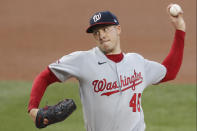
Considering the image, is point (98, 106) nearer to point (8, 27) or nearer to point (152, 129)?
point (152, 129)

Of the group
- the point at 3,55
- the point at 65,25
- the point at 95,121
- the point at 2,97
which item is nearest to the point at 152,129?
the point at 2,97

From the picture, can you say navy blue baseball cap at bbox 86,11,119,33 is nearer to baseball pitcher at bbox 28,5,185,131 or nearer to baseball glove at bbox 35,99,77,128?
baseball pitcher at bbox 28,5,185,131

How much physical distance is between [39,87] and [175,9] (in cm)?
131

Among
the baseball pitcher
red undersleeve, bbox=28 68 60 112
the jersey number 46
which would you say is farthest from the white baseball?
red undersleeve, bbox=28 68 60 112

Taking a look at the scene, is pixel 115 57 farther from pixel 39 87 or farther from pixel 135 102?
pixel 39 87

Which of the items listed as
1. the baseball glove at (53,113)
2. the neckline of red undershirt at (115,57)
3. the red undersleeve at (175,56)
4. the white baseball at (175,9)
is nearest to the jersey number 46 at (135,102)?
the neckline of red undershirt at (115,57)

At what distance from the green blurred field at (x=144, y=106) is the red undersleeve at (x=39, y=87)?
3.63 meters

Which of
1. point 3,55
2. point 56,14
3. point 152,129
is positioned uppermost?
point 56,14

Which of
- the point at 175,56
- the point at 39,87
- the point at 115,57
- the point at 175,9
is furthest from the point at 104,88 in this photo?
the point at 175,9

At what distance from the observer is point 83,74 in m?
3.24

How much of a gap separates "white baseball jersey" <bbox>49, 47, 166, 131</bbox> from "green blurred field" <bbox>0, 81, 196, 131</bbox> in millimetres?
3513

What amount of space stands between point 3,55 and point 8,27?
6.30 feet

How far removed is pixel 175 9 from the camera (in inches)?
138

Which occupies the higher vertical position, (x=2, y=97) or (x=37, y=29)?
(x=37, y=29)
